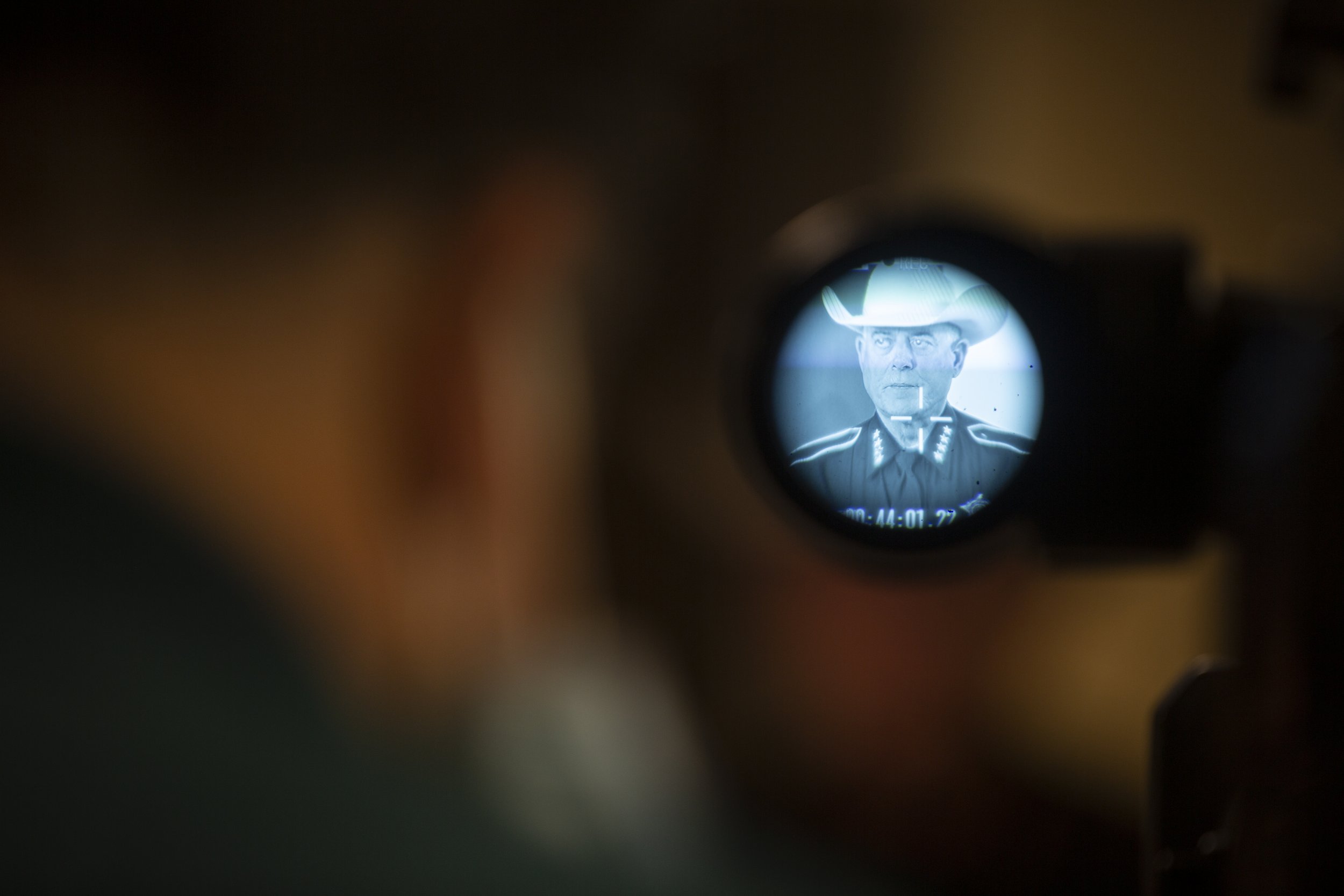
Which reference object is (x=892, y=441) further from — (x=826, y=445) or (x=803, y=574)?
(x=803, y=574)

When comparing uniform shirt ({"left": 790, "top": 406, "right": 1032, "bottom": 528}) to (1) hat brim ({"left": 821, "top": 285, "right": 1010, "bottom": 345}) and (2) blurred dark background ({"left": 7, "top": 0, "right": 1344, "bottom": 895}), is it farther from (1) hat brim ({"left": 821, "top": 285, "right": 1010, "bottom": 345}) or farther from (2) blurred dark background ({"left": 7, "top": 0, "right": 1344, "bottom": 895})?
(2) blurred dark background ({"left": 7, "top": 0, "right": 1344, "bottom": 895})

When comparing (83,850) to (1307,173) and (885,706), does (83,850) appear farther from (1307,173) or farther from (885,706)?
(1307,173)

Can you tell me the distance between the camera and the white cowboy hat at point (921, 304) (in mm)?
463

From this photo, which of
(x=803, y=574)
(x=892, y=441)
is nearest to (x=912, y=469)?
(x=892, y=441)

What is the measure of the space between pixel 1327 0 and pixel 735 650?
1.67 meters

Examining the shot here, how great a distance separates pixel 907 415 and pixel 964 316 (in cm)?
6

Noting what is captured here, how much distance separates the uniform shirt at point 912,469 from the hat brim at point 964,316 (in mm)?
43

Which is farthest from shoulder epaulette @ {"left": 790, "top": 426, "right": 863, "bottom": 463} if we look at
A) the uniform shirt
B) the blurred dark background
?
the blurred dark background

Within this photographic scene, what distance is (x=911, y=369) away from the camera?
0.47 m

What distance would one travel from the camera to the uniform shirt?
469 millimetres

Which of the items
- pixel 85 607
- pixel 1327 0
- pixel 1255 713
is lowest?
pixel 85 607

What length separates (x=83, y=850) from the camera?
1.76m

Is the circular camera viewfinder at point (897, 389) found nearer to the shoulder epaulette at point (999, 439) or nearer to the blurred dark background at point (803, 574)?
the shoulder epaulette at point (999, 439)

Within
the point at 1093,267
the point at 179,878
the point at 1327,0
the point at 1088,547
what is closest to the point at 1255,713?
the point at 1088,547
